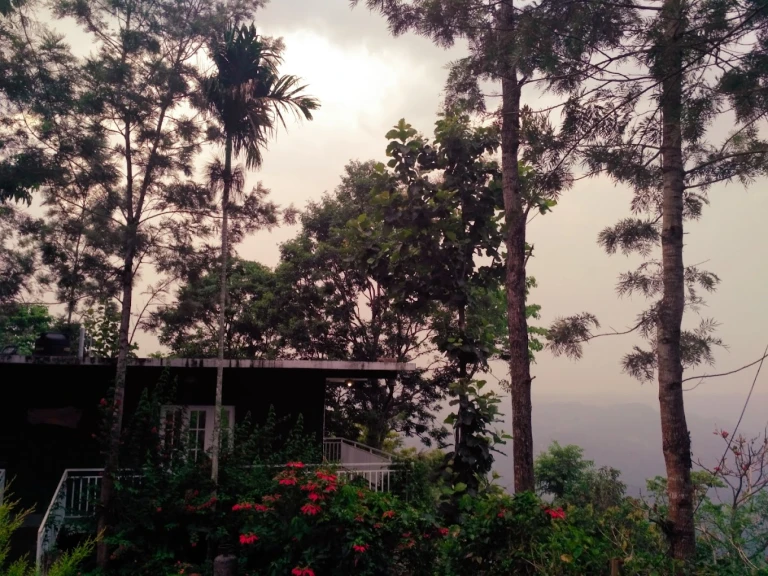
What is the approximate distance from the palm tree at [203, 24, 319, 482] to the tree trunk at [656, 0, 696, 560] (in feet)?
18.1

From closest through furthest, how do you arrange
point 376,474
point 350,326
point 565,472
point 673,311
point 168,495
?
point 673,311 → point 168,495 → point 376,474 → point 565,472 → point 350,326

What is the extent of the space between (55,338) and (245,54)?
636 cm

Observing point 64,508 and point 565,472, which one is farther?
point 565,472

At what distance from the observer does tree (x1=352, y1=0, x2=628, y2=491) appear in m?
7.37

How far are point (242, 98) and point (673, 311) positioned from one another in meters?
7.19

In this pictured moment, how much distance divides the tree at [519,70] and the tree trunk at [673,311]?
97cm

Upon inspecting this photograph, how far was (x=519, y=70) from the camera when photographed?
779 cm

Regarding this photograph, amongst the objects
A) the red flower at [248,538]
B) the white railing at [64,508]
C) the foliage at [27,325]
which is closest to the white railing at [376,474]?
the red flower at [248,538]

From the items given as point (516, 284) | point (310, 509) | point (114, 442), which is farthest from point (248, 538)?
point (516, 284)

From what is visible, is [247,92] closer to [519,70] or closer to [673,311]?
[519,70]

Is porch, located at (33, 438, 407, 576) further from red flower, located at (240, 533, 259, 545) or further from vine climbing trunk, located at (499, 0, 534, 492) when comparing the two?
vine climbing trunk, located at (499, 0, 534, 492)

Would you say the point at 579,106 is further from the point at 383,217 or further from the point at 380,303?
the point at 380,303

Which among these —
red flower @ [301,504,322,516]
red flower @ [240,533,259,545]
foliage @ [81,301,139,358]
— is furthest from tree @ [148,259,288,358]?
red flower @ [301,504,322,516]

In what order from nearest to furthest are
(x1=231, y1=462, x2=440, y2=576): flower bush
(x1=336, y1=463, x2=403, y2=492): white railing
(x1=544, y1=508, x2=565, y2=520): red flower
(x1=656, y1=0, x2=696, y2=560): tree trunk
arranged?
(x1=544, y1=508, x2=565, y2=520): red flower → (x1=656, y1=0, x2=696, y2=560): tree trunk → (x1=231, y1=462, x2=440, y2=576): flower bush → (x1=336, y1=463, x2=403, y2=492): white railing
